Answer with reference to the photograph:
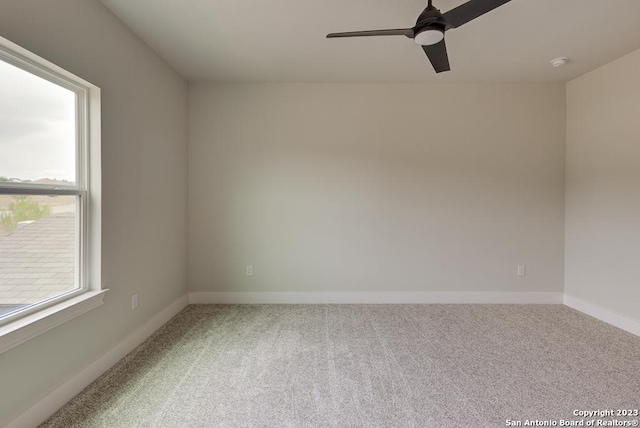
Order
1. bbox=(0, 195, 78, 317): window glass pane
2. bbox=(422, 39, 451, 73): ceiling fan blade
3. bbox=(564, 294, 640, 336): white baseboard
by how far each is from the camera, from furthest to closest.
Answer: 1. bbox=(564, 294, 640, 336): white baseboard
2. bbox=(422, 39, 451, 73): ceiling fan blade
3. bbox=(0, 195, 78, 317): window glass pane

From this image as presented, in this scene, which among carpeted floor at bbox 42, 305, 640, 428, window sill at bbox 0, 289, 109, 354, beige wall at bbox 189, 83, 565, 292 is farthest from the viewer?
beige wall at bbox 189, 83, 565, 292

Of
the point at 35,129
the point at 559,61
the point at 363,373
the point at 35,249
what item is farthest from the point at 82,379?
the point at 559,61

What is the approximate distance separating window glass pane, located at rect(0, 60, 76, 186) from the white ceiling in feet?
2.80

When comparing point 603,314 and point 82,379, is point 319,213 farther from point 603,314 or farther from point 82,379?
point 603,314

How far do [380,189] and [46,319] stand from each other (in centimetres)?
298

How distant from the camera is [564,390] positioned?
176cm

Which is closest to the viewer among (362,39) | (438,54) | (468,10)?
(468,10)

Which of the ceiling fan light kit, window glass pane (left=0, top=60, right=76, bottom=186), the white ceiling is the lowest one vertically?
window glass pane (left=0, top=60, right=76, bottom=186)

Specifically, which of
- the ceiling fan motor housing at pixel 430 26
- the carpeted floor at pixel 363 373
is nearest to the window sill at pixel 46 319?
the carpeted floor at pixel 363 373

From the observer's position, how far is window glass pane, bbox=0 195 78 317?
4.67 feet

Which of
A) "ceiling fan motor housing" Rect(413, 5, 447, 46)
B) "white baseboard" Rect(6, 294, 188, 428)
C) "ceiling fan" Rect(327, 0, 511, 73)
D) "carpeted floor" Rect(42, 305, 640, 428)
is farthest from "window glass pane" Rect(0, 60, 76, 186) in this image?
"ceiling fan motor housing" Rect(413, 5, 447, 46)

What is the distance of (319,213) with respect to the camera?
3248 millimetres

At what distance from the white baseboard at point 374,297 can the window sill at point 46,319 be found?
57.0 inches

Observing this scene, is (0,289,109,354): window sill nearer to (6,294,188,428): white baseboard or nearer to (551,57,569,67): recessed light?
(6,294,188,428): white baseboard
